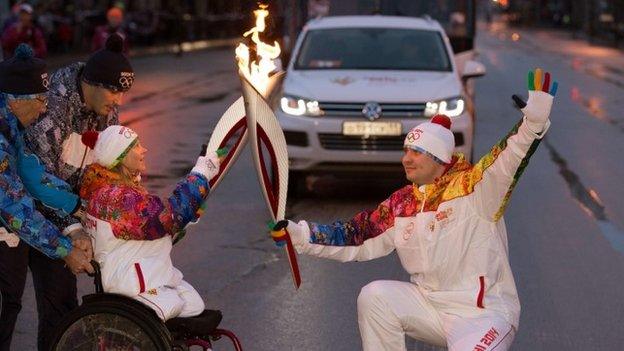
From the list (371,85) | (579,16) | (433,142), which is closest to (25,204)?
(433,142)

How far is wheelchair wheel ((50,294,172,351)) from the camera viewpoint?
5293 millimetres

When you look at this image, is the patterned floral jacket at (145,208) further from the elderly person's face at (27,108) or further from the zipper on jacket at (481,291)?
the zipper on jacket at (481,291)

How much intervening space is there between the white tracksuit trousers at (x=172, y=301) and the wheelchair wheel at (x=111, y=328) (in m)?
0.03

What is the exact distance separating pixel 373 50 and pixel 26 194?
8527 millimetres

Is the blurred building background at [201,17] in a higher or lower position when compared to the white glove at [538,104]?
lower

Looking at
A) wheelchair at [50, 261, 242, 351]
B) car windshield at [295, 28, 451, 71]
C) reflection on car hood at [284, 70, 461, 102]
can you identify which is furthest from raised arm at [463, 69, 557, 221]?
car windshield at [295, 28, 451, 71]

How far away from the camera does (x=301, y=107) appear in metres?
12.4

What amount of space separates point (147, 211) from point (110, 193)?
0.59 ft

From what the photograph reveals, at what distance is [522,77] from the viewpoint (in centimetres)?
3344

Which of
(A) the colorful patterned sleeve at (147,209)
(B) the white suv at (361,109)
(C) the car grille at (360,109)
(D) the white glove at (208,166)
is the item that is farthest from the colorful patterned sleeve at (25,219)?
(C) the car grille at (360,109)

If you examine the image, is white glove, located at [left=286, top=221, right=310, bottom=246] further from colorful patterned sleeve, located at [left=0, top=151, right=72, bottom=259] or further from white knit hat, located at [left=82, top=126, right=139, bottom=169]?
colorful patterned sleeve, located at [left=0, top=151, right=72, bottom=259]

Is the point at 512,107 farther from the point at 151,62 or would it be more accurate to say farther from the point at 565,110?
the point at 151,62

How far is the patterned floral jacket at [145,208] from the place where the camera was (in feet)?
17.5

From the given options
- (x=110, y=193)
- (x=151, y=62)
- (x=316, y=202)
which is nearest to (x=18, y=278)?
(x=110, y=193)
